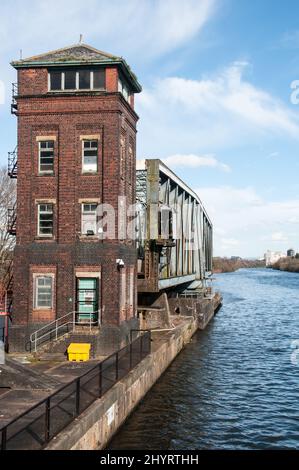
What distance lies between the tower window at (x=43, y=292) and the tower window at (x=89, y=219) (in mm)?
3077

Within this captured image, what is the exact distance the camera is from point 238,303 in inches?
3041

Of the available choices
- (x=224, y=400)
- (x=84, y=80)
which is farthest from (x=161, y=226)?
(x=224, y=400)

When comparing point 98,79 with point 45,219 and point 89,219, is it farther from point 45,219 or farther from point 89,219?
point 45,219

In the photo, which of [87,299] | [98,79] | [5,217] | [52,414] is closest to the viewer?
[52,414]

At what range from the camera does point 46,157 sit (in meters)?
27.3

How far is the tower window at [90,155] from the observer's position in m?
27.0

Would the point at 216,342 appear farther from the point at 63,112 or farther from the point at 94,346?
the point at 63,112

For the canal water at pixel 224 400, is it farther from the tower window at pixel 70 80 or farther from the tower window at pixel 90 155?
the tower window at pixel 70 80

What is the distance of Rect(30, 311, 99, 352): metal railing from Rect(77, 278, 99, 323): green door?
172 millimetres

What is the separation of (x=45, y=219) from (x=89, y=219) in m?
2.37

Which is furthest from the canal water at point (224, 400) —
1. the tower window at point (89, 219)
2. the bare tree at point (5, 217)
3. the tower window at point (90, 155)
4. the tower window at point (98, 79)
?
the bare tree at point (5, 217)

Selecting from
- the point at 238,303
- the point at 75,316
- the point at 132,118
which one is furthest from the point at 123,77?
the point at 238,303

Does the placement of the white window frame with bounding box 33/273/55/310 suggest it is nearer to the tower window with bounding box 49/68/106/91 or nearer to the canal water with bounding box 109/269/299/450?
the canal water with bounding box 109/269/299/450

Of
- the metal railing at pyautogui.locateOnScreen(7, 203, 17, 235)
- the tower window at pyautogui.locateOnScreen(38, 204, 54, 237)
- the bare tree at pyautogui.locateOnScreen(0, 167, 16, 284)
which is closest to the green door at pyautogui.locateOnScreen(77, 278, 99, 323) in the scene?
the tower window at pyautogui.locateOnScreen(38, 204, 54, 237)
